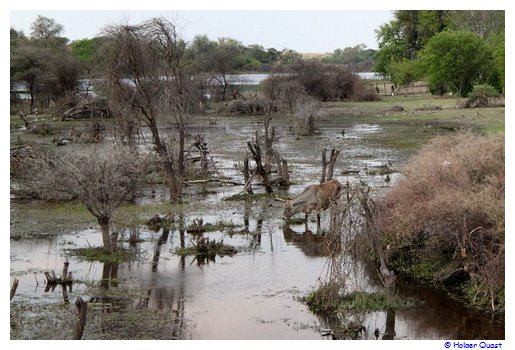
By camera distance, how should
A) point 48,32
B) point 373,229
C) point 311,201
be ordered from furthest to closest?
point 48,32
point 311,201
point 373,229

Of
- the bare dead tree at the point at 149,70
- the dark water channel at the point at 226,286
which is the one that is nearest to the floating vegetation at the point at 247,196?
the dark water channel at the point at 226,286

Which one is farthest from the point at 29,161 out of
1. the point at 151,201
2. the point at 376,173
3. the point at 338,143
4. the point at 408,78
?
the point at 408,78

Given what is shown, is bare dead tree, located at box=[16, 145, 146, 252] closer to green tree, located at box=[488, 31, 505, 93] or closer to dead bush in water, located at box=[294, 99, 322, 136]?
dead bush in water, located at box=[294, 99, 322, 136]

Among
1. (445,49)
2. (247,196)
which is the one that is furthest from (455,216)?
(445,49)

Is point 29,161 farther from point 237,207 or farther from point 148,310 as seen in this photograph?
point 148,310

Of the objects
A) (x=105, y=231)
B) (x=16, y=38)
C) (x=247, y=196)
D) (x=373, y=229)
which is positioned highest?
(x=16, y=38)

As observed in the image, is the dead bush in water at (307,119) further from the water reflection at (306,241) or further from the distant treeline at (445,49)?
the water reflection at (306,241)

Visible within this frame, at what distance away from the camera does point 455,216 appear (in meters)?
18.1

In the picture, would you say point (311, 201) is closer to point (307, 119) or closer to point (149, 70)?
point (149, 70)

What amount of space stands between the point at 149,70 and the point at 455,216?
1392 centimetres

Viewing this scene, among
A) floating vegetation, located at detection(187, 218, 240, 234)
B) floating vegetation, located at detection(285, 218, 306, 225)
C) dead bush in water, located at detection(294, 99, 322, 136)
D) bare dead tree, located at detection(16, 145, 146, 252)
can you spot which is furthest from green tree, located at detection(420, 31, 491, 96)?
bare dead tree, located at detection(16, 145, 146, 252)

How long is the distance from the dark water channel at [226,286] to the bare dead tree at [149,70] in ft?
12.3

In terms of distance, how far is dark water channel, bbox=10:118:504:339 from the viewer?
1611cm

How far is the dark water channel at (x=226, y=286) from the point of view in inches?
634
